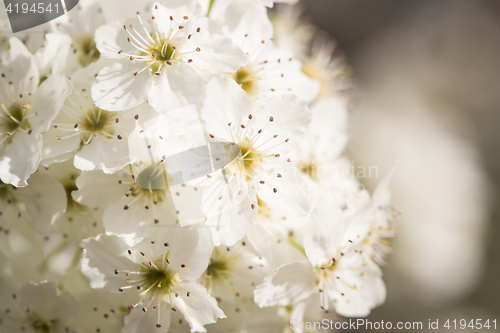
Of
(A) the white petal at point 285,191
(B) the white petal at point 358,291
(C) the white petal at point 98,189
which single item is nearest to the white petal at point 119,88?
(C) the white petal at point 98,189

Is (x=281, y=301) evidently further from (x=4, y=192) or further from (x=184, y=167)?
(x=4, y=192)

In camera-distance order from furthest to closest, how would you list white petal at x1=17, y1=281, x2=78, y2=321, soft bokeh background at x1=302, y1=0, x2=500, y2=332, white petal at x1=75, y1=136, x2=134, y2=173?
soft bokeh background at x1=302, y1=0, x2=500, y2=332
white petal at x1=17, y1=281, x2=78, y2=321
white petal at x1=75, y1=136, x2=134, y2=173

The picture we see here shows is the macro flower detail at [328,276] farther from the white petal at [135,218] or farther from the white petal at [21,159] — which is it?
the white petal at [21,159]

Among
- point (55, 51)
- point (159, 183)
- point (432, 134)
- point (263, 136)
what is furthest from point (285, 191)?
point (432, 134)

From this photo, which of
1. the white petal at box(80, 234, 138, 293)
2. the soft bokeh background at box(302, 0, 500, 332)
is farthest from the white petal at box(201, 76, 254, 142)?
the soft bokeh background at box(302, 0, 500, 332)

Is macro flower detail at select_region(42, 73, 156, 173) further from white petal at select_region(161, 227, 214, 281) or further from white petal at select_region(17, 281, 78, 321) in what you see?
white petal at select_region(17, 281, 78, 321)

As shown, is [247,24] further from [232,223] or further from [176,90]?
[232,223]

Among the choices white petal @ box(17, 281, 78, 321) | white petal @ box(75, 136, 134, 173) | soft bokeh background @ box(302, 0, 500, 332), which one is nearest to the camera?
white petal @ box(75, 136, 134, 173)

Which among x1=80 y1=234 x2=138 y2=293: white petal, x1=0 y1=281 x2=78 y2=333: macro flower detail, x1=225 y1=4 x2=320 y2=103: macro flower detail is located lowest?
x1=0 y1=281 x2=78 y2=333: macro flower detail
